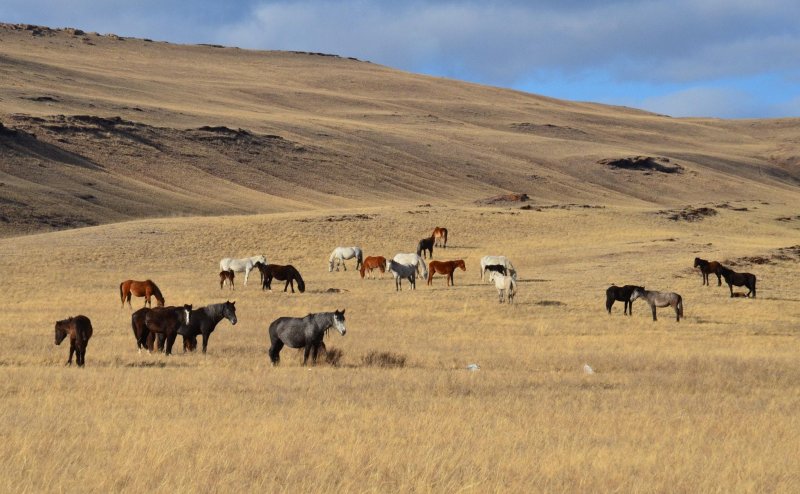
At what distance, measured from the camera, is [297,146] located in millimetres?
112438

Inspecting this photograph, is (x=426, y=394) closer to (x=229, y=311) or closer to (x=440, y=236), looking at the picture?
(x=229, y=311)

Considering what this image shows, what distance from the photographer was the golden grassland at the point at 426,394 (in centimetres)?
934

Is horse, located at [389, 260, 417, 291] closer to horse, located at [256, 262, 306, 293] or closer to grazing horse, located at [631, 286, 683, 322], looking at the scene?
horse, located at [256, 262, 306, 293]

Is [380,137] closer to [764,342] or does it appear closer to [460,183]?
[460,183]

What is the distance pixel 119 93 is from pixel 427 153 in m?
44.7

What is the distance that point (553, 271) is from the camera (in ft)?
135

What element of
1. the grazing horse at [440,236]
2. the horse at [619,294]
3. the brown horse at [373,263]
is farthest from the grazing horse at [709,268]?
the grazing horse at [440,236]

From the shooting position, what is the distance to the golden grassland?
9.34 metres

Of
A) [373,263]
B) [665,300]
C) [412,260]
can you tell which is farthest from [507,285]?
[373,263]

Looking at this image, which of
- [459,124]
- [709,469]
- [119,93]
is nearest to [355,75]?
[459,124]

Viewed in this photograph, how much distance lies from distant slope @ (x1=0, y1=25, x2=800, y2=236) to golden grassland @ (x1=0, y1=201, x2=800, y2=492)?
41903mm

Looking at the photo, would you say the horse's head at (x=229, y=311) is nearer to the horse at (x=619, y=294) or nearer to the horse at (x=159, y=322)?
the horse at (x=159, y=322)

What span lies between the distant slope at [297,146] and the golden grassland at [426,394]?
41.9m

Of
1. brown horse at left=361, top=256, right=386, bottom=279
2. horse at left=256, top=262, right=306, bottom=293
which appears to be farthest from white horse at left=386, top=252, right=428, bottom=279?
horse at left=256, top=262, right=306, bottom=293
